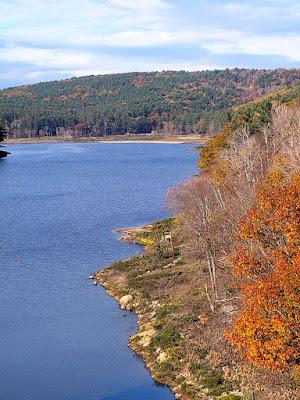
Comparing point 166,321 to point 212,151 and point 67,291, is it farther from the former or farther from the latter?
point 212,151

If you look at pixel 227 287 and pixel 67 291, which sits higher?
pixel 227 287

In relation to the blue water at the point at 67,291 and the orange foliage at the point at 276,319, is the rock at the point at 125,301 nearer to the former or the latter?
the blue water at the point at 67,291

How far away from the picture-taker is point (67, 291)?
46406 millimetres

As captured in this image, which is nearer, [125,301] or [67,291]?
[125,301]

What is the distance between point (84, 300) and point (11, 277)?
7961 mm

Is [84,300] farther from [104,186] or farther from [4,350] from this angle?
[104,186]

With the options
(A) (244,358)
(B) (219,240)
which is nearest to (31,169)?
(B) (219,240)

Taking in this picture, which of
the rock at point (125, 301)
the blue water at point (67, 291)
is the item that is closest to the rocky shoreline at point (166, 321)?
the rock at point (125, 301)

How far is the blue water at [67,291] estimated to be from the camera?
3259 centimetres

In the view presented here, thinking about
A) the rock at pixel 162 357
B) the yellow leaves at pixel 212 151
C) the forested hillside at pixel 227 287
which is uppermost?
the yellow leaves at pixel 212 151

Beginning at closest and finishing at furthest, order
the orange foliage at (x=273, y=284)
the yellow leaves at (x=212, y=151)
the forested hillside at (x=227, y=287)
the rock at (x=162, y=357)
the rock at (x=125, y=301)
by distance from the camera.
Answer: the orange foliage at (x=273, y=284) → the forested hillside at (x=227, y=287) → the rock at (x=162, y=357) → the rock at (x=125, y=301) → the yellow leaves at (x=212, y=151)

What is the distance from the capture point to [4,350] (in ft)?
119

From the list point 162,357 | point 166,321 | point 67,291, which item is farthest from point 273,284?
point 67,291

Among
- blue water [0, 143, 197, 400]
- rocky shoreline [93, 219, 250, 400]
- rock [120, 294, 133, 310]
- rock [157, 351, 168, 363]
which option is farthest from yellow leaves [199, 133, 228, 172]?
rock [157, 351, 168, 363]
